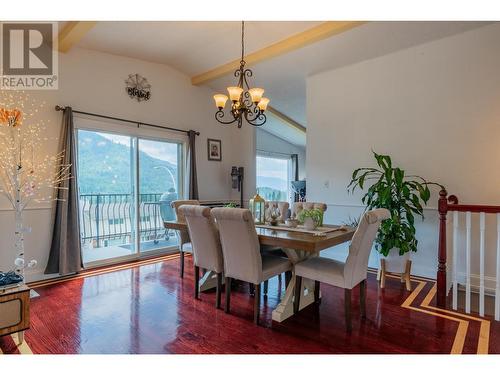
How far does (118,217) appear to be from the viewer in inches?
179

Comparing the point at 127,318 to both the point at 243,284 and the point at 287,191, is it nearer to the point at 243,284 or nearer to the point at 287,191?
the point at 243,284

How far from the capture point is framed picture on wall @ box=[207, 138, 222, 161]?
221 inches

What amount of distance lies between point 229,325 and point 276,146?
6.13 m

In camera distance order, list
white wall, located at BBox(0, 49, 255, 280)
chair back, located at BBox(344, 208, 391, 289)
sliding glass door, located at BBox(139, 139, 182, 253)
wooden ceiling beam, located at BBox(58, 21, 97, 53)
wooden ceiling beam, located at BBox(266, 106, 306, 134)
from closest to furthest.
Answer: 1. chair back, located at BBox(344, 208, 391, 289)
2. wooden ceiling beam, located at BBox(58, 21, 97, 53)
3. white wall, located at BBox(0, 49, 255, 280)
4. sliding glass door, located at BBox(139, 139, 182, 253)
5. wooden ceiling beam, located at BBox(266, 106, 306, 134)

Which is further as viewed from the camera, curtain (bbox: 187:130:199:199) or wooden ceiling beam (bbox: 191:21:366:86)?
curtain (bbox: 187:130:199:199)

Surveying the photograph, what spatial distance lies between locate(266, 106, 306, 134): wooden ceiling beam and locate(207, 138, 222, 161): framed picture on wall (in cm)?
136

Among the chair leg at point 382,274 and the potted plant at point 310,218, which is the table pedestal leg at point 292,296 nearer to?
the potted plant at point 310,218

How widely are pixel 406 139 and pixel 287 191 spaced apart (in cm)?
485

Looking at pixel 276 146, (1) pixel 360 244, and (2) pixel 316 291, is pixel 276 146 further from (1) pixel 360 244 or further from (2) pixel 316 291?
(1) pixel 360 244

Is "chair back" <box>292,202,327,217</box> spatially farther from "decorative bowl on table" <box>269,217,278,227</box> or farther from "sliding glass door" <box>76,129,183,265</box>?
"sliding glass door" <box>76,129,183,265</box>

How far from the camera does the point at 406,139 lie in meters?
3.83

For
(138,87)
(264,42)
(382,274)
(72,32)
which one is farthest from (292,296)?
(138,87)

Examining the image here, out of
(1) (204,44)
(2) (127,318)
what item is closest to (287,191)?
(1) (204,44)

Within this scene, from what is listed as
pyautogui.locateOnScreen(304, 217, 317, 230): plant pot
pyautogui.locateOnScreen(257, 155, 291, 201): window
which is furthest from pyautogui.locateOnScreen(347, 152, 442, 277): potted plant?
pyautogui.locateOnScreen(257, 155, 291, 201): window
